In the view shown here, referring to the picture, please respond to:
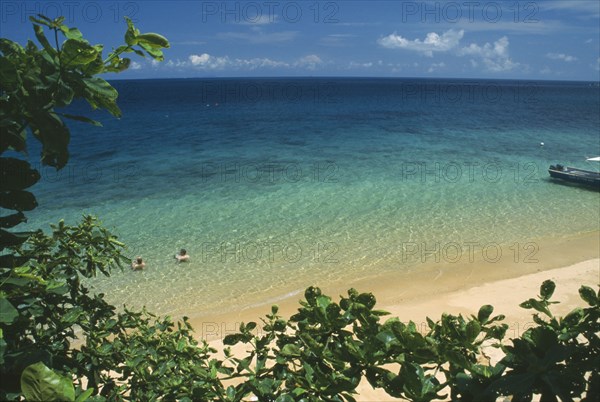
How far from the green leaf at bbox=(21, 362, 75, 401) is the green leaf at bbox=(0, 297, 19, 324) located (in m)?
0.24

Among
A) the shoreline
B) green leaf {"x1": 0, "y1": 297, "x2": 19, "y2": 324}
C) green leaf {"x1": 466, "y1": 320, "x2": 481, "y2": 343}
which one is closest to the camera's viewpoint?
green leaf {"x1": 0, "y1": 297, "x2": 19, "y2": 324}

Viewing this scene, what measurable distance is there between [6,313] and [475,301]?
10.4 m

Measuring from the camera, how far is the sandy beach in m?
9.34

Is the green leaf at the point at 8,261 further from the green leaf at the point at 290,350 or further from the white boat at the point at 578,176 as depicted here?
the white boat at the point at 578,176

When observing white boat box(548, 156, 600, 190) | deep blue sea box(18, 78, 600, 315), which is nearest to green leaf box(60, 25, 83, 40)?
deep blue sea box(18, 78, 600, 315)

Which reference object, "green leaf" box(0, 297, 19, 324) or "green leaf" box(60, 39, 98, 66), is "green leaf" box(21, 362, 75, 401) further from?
"green leaf" box(60, 39, 98, 66)

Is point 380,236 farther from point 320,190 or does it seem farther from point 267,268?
point 320,190

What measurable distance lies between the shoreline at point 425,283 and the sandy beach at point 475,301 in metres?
0.02

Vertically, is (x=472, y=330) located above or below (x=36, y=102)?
below

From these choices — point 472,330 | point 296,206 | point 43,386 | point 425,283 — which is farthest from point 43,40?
point 296,206

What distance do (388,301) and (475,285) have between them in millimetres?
2427

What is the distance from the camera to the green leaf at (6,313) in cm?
146

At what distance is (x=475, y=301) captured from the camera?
10336 mm

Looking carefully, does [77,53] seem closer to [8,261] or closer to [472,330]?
[8,261]
